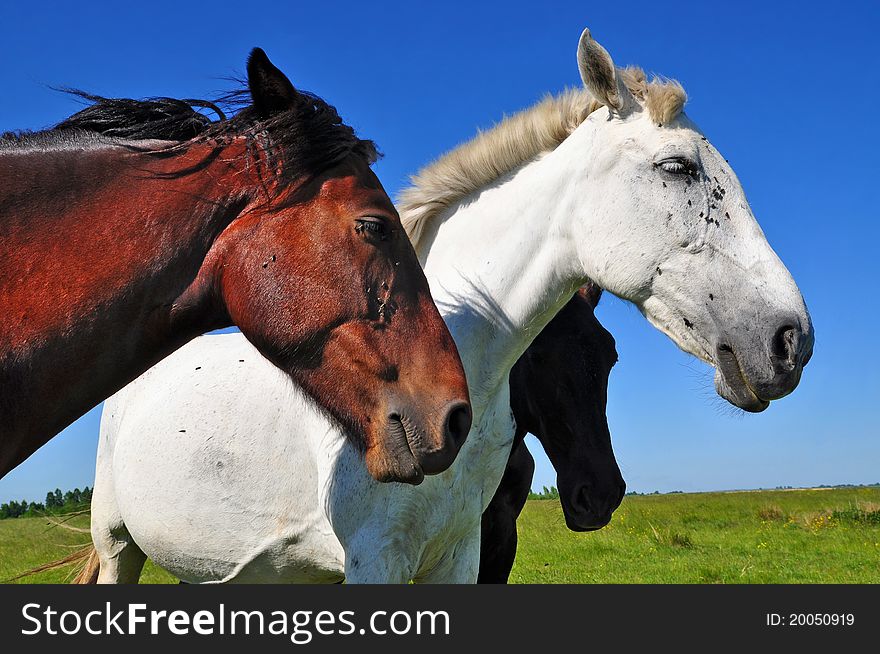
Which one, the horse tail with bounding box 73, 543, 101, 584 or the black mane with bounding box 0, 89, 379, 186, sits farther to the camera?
the horse tail with bounding box 73, 543, 101, 584

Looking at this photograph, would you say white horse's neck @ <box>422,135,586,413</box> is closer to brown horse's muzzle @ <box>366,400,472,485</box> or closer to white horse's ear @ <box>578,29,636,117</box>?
white horse's ear @ <box>578,29,636,117</box>

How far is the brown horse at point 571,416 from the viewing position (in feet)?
15.9

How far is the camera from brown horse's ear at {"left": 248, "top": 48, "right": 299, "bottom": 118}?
2.71 meters

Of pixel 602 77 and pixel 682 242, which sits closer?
pixel 682 242

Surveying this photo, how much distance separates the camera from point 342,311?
2588 millimetres

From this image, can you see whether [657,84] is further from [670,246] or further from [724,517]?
[724,517]

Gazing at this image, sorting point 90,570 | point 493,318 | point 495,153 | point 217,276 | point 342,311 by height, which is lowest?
point 342,311

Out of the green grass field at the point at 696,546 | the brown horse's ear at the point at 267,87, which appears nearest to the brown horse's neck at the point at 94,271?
the brown horse's ear at the point at 267,87

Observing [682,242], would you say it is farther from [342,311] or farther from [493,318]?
[342,311]

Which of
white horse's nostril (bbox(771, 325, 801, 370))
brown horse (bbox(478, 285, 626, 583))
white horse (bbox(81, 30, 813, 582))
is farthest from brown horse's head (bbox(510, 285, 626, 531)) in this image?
white horse's nostril (bbox(771, 325, 801, 370))

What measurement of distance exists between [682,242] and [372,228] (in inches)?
58.2

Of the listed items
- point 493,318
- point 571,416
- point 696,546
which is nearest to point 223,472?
point 493,318

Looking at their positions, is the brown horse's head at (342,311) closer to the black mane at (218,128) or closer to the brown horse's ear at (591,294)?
the black mane at (218,128)

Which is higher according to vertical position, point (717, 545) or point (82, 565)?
point (717, 545)
